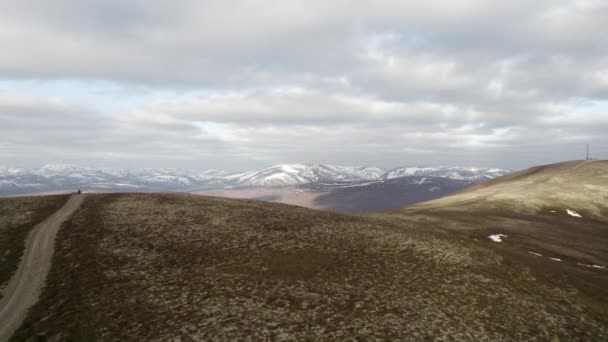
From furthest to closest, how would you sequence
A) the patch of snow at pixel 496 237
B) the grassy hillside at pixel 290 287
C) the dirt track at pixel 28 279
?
the patch of snow at pixel 496 237, the dirt track at pixel 28 279, the grassy hillside at pixel 290 287

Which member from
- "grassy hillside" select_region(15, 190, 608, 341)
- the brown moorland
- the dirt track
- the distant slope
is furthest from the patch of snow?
the dirt track

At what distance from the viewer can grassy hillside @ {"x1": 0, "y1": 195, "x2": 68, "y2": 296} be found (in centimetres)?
3155

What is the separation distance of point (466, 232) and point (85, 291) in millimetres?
57483

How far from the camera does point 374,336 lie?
20.7 m

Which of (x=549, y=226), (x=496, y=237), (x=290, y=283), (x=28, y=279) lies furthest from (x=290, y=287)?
(x=549, y=226)

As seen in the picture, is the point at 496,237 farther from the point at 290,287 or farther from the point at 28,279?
the point at 28,279

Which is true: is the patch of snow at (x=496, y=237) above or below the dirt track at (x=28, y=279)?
below

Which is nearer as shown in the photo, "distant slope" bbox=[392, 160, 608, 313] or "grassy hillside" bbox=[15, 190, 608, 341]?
"grassy hillside" bbox=[15, 190, 608, 341]

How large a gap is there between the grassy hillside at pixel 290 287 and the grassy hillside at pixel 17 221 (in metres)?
3.60

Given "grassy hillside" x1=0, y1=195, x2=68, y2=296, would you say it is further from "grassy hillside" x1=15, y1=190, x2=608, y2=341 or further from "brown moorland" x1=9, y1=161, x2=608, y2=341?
"brown moorland" x1=9, y1=161, x2=608, y2=341

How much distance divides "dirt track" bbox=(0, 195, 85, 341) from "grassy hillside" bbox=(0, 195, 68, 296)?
74cm

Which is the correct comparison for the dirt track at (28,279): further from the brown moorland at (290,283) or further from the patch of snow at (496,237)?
the patch of snow at (496,237)

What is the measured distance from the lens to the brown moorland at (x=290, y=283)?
849 inches

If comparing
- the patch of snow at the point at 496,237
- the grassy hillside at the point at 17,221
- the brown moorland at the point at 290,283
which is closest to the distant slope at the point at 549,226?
the patch of snow at the point at 496,237
